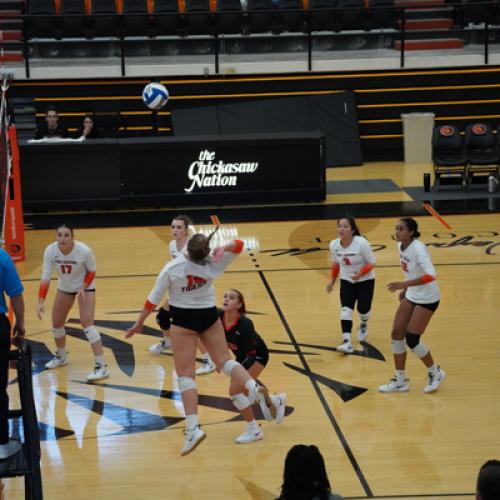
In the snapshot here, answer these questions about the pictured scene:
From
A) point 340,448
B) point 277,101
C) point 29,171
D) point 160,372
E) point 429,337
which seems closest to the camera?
point 340,448

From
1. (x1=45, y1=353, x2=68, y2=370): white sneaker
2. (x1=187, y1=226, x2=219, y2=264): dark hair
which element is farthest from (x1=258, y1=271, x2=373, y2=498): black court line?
(x1=45, y1=353, x2=68, y2=370): white sneaker

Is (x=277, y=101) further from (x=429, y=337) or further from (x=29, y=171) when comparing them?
(x=429, y=337)

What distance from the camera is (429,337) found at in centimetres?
1196

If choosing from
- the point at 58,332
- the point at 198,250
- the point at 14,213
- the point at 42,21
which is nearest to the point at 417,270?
the point at 198,250

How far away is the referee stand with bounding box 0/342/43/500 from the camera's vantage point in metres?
5.67

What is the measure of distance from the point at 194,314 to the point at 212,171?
35.8ft

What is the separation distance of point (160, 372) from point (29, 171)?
8.58 metres

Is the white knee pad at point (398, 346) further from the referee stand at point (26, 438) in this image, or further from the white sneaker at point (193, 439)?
the referee stand at point (26, 438)

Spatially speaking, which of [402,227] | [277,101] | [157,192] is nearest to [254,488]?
[402,227]

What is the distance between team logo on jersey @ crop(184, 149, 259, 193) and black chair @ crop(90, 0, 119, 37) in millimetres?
6069

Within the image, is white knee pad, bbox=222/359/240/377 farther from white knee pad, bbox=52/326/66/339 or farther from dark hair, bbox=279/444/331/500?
dark hair, bbox=279/444/331/500

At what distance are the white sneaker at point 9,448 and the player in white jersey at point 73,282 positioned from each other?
4.37 m

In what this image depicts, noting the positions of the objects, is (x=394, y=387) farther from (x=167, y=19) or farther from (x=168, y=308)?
(x=167, y=19)

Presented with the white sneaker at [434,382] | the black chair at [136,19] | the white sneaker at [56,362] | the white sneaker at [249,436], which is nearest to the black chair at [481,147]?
the black chair at [136,19]
